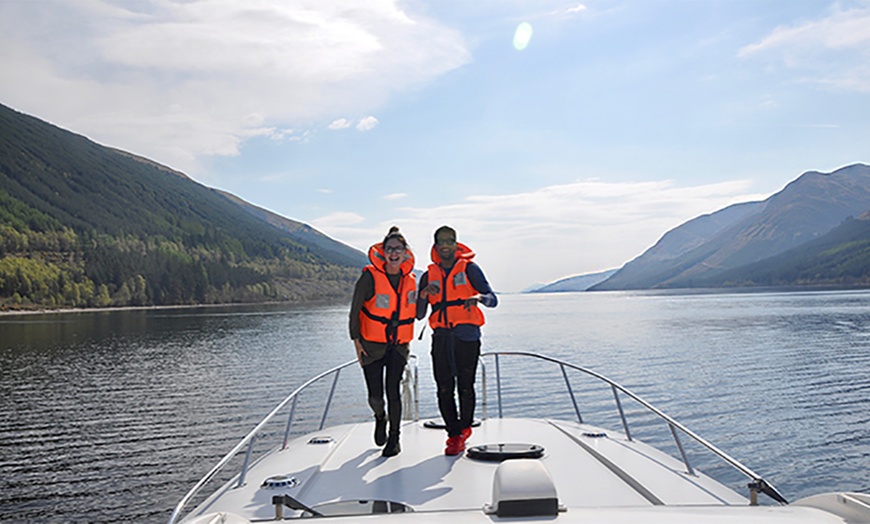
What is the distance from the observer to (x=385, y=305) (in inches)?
248

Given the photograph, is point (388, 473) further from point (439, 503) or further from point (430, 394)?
point (430, 394)

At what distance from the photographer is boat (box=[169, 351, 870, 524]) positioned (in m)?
2.41

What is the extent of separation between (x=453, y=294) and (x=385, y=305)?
0.65 metres

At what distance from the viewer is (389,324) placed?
630 centimetres

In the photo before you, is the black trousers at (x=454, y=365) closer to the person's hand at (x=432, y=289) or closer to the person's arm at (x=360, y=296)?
the person's hand at (x=432, y=289)

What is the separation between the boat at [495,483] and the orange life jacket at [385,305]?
41.6 inches

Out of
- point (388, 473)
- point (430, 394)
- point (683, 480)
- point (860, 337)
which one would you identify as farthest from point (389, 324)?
point (860, 337)

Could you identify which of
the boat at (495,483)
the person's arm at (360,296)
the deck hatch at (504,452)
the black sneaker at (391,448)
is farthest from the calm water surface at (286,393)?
the deck hatch at (504,452)

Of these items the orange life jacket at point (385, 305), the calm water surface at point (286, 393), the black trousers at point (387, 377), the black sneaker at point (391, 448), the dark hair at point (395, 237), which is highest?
the dark hair at point (395, 237)

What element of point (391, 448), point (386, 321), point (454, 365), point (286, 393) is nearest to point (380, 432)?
point (391, 448)

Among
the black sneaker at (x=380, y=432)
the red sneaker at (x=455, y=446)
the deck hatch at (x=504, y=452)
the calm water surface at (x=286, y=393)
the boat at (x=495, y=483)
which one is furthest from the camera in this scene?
the calm water surface at (x=286, y=393)

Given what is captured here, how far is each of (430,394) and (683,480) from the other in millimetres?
16458

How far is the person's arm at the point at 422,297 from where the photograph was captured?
21.6 ft

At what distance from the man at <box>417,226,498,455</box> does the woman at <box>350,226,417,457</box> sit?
0.25m
